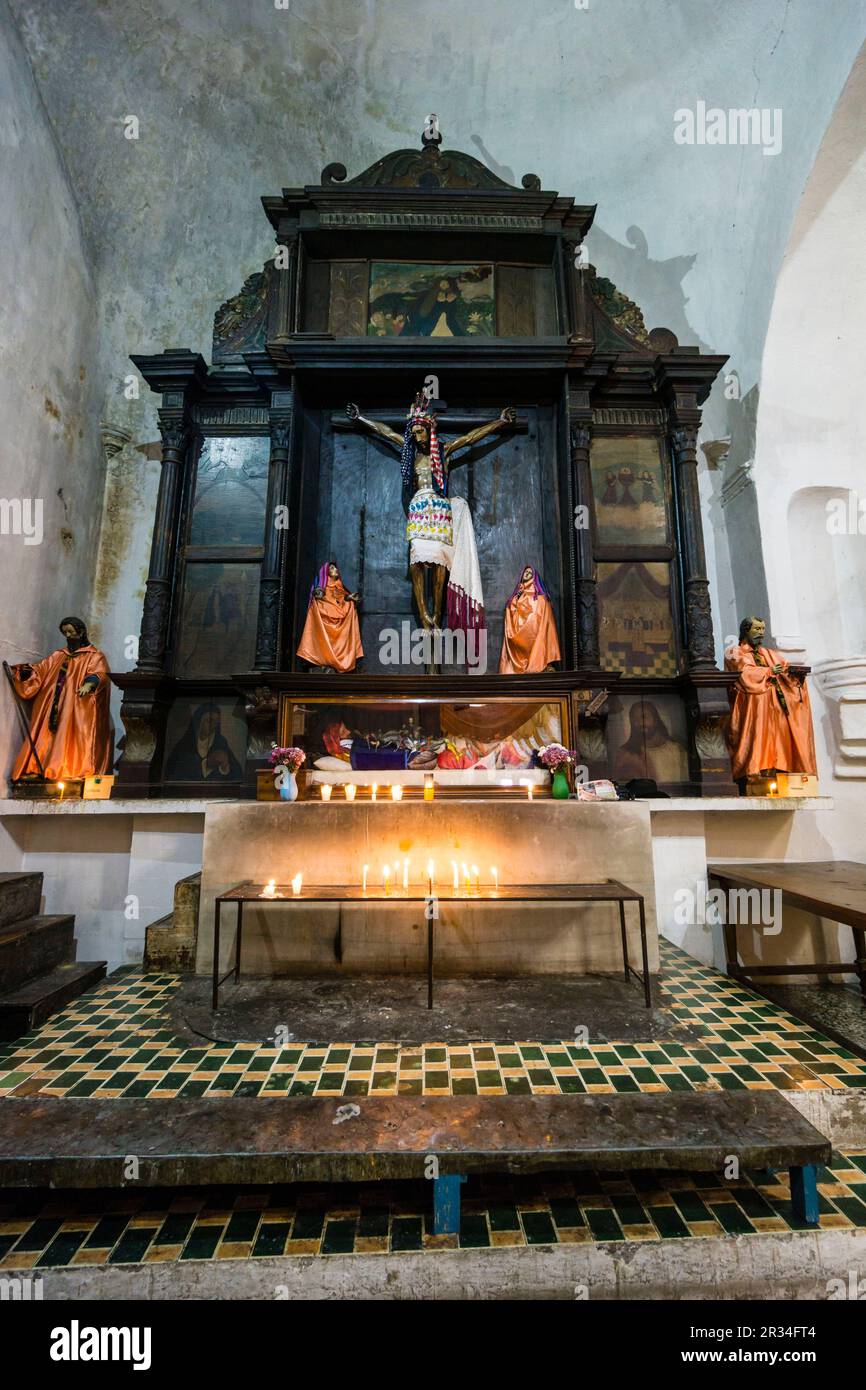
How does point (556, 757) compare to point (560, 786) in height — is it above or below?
above

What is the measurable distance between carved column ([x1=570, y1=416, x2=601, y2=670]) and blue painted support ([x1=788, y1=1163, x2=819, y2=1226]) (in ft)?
15.5

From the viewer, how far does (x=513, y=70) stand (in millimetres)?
8969

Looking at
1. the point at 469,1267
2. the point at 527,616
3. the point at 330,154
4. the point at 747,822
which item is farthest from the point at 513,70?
→ the point at 469,1267

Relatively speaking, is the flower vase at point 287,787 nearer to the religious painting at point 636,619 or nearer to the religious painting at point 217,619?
the religious painting at point 217,619

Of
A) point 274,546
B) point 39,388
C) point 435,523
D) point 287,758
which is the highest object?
point 39,388

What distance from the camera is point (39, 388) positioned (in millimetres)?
6836

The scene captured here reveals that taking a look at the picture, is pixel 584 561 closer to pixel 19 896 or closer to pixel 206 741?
pixel 206 741

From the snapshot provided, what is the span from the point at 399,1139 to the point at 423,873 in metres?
2.66

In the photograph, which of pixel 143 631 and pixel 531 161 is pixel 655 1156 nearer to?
pixel 143 631

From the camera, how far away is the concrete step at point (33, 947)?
4805 mm

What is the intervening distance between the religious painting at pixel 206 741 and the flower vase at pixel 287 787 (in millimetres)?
1693

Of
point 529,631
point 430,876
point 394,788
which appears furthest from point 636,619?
point 430,876

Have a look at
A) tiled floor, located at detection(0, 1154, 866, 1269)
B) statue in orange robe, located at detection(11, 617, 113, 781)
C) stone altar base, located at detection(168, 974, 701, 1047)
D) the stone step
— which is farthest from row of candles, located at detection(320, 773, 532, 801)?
tiled floor, located at detection(0, 1154, 866, 1269)

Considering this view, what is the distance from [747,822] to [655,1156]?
5.00 meters
